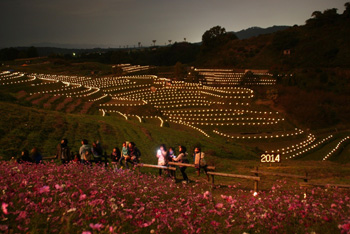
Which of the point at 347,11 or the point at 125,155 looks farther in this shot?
the point at 347,11

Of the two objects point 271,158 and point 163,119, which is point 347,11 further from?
point 271,158

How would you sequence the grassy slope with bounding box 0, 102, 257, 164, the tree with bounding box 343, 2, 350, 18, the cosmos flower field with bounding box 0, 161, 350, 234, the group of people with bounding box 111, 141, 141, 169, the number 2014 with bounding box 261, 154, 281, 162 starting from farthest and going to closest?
the tree with bounding box 343, 2, 350, 18, the grassy slope with bounding box 0, 102, 257, 164, the number 2014 with bounding box 261, 154, 281, 162, the group of people with bounding box 111, 141, 141, 169, the cosmos flower field with bounding box 0, 161, 350, 234

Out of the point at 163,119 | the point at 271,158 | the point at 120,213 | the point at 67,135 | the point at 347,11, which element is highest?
the point at 347,11

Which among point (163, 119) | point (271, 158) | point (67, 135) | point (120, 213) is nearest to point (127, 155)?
point (271, 158)

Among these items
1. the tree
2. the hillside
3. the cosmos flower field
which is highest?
the tree

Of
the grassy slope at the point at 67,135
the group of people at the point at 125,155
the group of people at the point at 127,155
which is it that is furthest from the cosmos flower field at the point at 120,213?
the grassy slope at the point at 67,135

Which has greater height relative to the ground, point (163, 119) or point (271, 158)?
point (271, 158)

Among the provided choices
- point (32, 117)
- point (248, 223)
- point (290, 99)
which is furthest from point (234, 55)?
point (248, 223)

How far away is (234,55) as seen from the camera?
125 m

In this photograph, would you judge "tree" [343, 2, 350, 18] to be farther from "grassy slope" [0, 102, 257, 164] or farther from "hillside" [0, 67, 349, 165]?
"grassy slope" [0, 102, 257, 164]

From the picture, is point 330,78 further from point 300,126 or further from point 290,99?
point 300,126

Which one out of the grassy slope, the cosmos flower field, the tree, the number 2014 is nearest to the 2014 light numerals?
the number 2014

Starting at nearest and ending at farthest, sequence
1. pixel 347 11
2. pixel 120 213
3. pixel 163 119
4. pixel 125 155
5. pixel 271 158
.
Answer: pixel 120 213
pixel 125 155
pixel 271 158
pixel 163 119
pixel 347 11

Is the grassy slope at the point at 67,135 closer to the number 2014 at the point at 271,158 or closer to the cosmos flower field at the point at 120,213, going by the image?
the number 2014 at the point at 271,158
